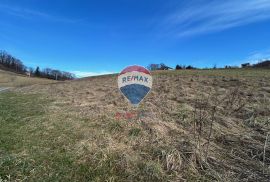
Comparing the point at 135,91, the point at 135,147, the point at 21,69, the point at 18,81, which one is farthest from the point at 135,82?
the point at 21,69

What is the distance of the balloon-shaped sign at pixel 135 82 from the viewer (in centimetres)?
578

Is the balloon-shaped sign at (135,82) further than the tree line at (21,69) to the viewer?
No

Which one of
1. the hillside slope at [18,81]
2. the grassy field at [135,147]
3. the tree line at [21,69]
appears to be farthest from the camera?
the tree line at [21,69]

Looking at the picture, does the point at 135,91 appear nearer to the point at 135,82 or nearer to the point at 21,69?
the point at 135,82

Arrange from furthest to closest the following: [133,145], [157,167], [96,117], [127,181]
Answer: [96,117], [133,145], [157,167], [127,181]

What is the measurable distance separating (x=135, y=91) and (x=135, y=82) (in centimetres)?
22

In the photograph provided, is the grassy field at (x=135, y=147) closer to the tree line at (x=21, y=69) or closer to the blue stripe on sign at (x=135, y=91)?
the blue stripe on sign at (x=135, y=91)

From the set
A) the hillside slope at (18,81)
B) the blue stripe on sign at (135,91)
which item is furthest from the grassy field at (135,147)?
the hillside slope at (18,81)

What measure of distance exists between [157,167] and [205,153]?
102cm

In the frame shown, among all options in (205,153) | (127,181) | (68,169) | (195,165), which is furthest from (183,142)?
(68,169)

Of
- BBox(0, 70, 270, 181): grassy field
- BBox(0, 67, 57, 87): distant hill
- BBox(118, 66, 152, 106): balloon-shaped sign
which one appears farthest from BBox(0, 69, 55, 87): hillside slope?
BBox(118, 66, 152, 106): balloon-shaped sign

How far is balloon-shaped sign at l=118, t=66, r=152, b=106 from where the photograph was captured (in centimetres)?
578

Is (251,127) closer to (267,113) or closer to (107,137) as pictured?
(267,113)

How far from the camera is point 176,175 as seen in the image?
333 cm
